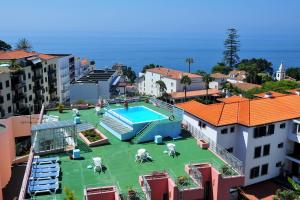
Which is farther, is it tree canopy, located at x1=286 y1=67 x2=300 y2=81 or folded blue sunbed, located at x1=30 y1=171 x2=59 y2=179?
tree canopy, located at x1=286 y1=67 x2=300 y2=81

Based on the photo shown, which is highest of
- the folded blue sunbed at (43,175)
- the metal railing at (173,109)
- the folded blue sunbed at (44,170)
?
the metal railing at (173,109)

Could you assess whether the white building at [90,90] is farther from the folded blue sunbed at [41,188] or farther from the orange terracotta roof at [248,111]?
the folded blue sunbed at [41,188]

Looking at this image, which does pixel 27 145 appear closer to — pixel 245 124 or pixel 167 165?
pixel 167 165

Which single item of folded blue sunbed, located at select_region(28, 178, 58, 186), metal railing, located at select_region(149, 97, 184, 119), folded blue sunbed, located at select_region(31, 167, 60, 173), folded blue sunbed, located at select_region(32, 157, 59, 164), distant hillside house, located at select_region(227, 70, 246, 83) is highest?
metal railing, located at select_region(149, 97, 184, 119)

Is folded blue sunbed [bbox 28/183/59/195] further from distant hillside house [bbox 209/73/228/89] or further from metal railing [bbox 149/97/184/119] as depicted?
distant hillside house [bbox 209/73/228/89]

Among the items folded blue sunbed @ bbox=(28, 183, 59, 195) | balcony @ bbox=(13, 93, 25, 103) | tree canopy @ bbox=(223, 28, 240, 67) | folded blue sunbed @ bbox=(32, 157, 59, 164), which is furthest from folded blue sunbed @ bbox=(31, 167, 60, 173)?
tree canopy @ bbox=(223, 28, 240, 67)

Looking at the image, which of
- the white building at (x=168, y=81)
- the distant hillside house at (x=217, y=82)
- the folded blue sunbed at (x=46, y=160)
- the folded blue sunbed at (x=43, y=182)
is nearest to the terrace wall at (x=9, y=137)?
the folded blue sunbed at (x=46, y=160)

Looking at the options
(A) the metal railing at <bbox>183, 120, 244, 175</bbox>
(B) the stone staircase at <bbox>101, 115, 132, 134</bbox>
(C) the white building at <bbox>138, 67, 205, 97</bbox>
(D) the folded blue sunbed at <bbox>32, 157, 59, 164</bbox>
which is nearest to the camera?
(D) the folded blue sunbed at <bbox>32, 157, 59, 164</bbox>
